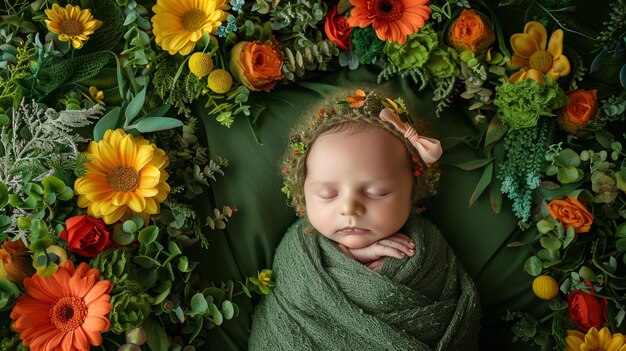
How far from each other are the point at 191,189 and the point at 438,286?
0.67m

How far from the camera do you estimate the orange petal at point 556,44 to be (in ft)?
5.37

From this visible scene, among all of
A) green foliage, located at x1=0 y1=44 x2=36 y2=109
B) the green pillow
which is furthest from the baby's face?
green foliage, located at x1=0 y1=44 x2=36 y2=109

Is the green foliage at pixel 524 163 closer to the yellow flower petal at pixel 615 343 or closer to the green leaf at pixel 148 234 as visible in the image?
the yellow flower petal at pixel 615 343

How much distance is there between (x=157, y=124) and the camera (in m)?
1.52

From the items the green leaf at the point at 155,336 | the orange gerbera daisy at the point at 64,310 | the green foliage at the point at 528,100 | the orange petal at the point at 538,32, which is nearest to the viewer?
the orange gerbera daisy at the point at 64,310

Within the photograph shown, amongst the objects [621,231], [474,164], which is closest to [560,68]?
[474,164]

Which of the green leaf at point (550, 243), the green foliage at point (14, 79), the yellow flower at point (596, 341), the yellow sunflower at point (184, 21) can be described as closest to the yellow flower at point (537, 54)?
the green leaf at point (550, 243)

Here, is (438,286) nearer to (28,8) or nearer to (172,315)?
(172,315)

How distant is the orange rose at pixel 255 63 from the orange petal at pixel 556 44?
72cm

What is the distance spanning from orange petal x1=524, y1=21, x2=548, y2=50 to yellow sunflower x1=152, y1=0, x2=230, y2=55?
80cm

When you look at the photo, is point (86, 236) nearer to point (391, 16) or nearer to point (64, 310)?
point (64, 310)

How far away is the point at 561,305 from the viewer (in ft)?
5.48

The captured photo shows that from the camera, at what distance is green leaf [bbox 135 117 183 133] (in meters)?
1.52

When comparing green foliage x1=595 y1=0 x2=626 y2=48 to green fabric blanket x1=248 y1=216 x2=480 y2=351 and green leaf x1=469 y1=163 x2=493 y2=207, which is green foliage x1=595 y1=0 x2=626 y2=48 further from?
green fabric blanket x1=248 y1=216 x2=480 y2=351
